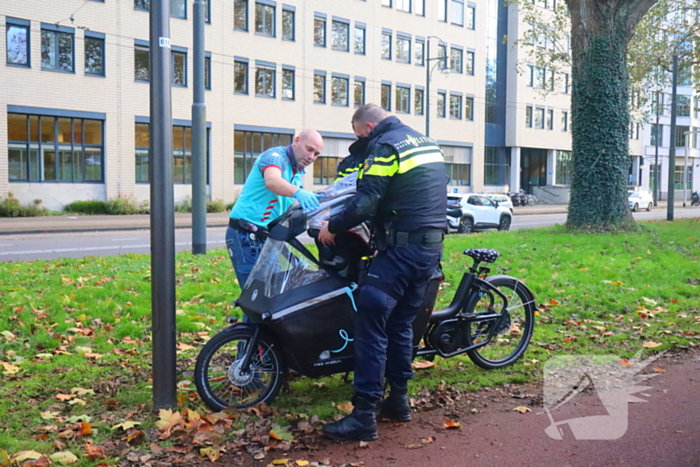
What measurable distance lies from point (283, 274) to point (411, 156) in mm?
1148

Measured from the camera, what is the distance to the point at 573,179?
1656 centimetres

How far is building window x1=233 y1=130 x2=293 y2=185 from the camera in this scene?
40406 millimetres

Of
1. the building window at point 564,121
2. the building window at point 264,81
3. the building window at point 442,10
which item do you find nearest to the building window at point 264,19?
the building window at point 264,81

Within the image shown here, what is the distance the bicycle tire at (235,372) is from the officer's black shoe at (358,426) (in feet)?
2.02

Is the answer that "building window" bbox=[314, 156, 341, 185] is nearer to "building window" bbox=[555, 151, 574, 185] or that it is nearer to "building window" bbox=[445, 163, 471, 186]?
"building window" bbox=[445, 163, 471, 186]

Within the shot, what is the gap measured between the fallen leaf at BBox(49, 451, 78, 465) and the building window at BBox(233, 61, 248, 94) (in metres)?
37.0

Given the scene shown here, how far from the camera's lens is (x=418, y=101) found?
168ft

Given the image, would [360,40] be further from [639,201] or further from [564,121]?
[564,121]

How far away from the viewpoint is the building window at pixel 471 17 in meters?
55.4

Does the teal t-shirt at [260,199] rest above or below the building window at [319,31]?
below

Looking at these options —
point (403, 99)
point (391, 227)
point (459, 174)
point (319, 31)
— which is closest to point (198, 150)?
point (391, 227)

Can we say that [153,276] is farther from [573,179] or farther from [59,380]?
[573,179]

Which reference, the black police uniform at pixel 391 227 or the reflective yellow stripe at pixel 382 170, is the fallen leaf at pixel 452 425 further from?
the reflective yellow stripe at pixel 382 170

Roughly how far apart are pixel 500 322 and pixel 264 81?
3693cm
